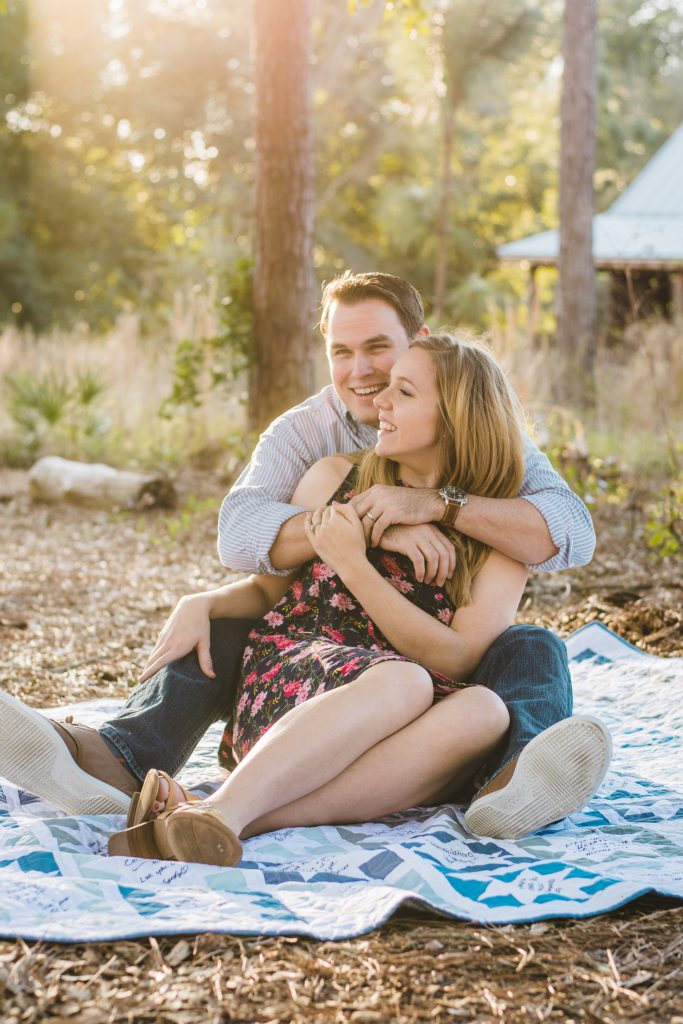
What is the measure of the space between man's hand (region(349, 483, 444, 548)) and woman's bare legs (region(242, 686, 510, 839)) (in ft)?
1.28

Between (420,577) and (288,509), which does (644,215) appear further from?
(420,577)

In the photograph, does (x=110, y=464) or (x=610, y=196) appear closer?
(x=110, y=464)

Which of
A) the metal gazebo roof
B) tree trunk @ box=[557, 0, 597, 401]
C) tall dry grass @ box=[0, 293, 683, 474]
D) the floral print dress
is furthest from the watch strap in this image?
the metal gazebo roof

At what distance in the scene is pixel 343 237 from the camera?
23328 millimetres

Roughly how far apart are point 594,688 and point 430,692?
4.68 feet

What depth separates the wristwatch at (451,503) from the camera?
8.21 feet

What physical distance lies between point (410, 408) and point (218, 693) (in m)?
0.75

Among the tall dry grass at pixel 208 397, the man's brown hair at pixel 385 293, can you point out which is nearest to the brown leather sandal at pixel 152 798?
the man's brown hair at pixel 385 293

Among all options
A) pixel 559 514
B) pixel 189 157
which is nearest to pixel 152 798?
pixel 559 514

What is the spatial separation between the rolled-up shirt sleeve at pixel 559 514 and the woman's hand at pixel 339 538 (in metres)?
0.40

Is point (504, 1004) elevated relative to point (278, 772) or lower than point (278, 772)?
lower

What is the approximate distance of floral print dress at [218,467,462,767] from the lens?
233cm

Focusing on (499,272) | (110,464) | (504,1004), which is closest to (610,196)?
(499,272)

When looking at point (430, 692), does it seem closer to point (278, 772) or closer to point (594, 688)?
point (278, 772)
